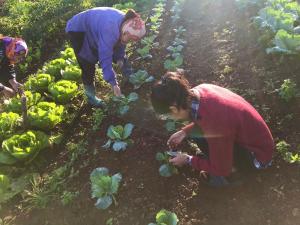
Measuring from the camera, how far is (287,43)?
13.9 feet

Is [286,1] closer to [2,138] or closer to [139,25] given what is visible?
[139,25]

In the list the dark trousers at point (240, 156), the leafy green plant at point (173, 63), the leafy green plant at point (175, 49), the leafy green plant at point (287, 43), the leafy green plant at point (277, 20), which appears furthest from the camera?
the leafy green plant at point (175, 49)

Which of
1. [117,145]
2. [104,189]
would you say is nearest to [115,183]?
[104,189]

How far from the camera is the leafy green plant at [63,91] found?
4.87m

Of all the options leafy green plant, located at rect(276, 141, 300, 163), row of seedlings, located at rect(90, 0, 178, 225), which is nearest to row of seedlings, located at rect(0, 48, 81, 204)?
row of seedlings, located at rect(90, 0, 178, 225)

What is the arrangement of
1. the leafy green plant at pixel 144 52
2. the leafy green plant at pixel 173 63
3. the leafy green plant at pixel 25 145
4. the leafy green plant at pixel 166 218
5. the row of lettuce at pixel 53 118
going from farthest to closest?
the leafy green plant at pixel 144 52 < the leafy green plant at pixel 173 63 < the leafy green plant at pixel 25 145 < the row of lettuce at pixel 53 118 < the leafy green plant at pixel 166 218

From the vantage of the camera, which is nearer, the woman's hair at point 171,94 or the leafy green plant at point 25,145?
the woman's hair at point 171,94

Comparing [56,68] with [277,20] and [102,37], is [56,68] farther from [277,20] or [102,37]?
[277,20]

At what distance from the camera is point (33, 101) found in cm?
495

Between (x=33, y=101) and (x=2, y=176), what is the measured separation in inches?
51.6

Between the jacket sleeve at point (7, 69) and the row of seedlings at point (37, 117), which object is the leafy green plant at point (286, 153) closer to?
the row of seedlings at point (37, 117)

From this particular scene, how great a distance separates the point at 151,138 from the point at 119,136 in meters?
0.33

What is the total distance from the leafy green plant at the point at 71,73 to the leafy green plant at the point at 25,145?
1.22 metres

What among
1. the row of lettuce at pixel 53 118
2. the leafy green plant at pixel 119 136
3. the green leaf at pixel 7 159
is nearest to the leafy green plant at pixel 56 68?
the row of lettuce at pixel 53 118
